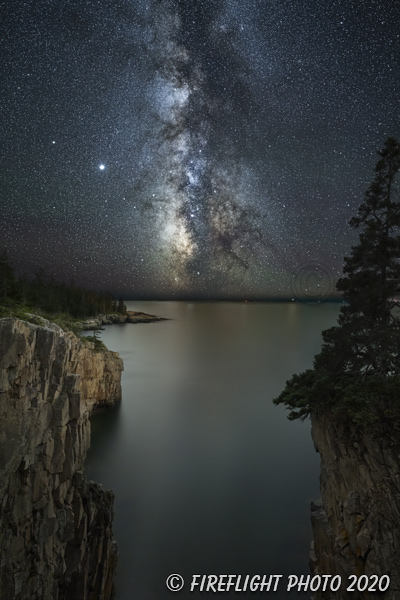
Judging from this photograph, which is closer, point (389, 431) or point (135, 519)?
point (389, 431)

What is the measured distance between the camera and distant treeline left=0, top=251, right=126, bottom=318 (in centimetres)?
2991

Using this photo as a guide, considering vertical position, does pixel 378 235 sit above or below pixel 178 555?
above

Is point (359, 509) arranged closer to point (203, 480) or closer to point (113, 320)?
point (203, 480)

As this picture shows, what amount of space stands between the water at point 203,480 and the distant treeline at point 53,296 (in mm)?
14843

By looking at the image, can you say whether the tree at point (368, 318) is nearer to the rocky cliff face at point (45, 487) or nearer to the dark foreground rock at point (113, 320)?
the rocky cliff face at point (45, 487)

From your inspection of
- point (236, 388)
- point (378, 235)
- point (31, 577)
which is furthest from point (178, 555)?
point (236, 388)

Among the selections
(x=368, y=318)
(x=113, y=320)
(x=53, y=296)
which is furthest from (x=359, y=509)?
(x=113, y=320)

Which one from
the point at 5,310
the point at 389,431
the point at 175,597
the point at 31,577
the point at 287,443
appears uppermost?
the point at 5,310

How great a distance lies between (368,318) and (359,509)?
21.5ft

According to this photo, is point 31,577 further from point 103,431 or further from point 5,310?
point 103,431

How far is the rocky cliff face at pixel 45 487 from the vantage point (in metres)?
8.16

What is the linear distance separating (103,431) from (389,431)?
72.1ft

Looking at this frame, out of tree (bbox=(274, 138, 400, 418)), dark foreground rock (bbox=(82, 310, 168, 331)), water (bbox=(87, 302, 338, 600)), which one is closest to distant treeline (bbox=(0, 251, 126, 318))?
dark foreground rock (bbox=(82, 310, 168, 331))

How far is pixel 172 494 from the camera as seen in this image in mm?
18125
